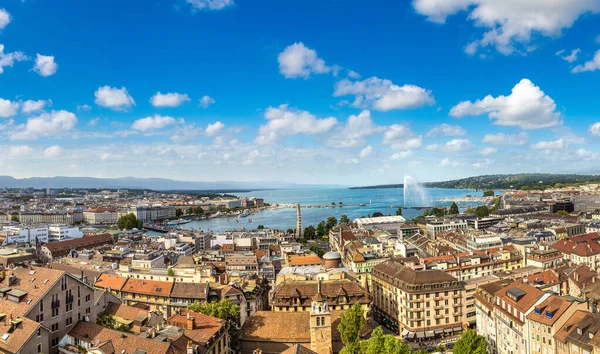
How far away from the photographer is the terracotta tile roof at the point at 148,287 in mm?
46062

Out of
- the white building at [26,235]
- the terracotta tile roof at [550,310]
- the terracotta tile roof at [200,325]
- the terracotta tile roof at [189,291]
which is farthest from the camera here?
the white building at [26,235]

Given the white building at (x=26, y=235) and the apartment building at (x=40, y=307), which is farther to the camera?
the white building at (x=26, y=235)

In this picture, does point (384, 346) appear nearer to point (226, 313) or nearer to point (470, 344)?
point (470, 344)

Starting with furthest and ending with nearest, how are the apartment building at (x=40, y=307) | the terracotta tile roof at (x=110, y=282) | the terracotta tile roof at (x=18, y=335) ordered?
the terracotta tile roof at (x=110, y=282) → the apartment building at (x=40, y=307) → the terracotta tile roof at (x=18, y=335)

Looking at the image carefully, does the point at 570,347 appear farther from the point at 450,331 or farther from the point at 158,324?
the point at 158,324

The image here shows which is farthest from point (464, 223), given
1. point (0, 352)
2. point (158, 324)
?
point (0, 352)

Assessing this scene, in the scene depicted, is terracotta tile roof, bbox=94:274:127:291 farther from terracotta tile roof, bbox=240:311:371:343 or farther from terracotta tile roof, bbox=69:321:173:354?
terracotta tile roof, bbox=69:321:173:354

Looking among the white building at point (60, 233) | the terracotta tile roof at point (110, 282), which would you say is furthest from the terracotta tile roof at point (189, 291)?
the white building at point (60, 233)

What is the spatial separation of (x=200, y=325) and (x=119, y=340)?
21.1 ft

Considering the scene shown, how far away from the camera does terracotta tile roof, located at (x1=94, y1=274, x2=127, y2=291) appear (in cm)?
4879

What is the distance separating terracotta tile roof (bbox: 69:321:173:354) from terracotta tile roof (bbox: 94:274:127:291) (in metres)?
20.1

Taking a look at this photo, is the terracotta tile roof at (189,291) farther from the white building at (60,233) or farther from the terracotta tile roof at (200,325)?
the white building at (60,233)

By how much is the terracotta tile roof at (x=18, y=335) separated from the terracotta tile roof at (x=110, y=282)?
893 inches

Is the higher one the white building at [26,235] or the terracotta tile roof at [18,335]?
the terracotta tile roof at [18,335]
